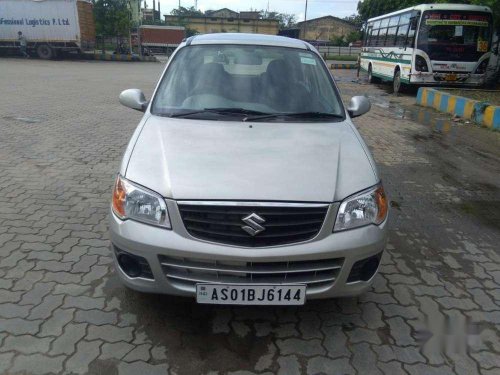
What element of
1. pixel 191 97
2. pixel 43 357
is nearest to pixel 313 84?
pixel 191 97

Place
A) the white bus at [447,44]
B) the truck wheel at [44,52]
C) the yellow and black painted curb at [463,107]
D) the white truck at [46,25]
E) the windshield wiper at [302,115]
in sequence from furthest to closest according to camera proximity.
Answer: the truck wheel at [44,52], the white truck at [46,25], the white bus at [447,44], the yellow and black painted curb at [463,107], the windshield wiper at [302,115]

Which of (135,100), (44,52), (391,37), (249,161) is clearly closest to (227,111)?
(249,161)

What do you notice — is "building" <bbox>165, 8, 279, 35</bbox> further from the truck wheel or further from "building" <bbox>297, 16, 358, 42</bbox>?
the truck wheel

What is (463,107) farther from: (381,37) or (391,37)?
(381,37)

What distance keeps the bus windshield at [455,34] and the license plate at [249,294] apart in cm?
1316

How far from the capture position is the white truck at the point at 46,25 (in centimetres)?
2531

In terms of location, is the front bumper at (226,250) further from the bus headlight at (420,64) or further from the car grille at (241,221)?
the bus headlight at (420,64)

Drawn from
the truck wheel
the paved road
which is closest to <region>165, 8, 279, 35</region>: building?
the truck wheel

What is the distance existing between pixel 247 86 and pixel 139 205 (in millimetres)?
1579

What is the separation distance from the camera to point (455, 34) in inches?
520

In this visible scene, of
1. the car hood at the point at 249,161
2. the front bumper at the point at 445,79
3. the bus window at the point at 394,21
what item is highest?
the bus window at the point at 394,21

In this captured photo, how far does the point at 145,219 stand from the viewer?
93.2 inches

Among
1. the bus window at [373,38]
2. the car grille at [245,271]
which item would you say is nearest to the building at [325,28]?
the bus window at [373,38]

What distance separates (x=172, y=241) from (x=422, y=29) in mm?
13582
